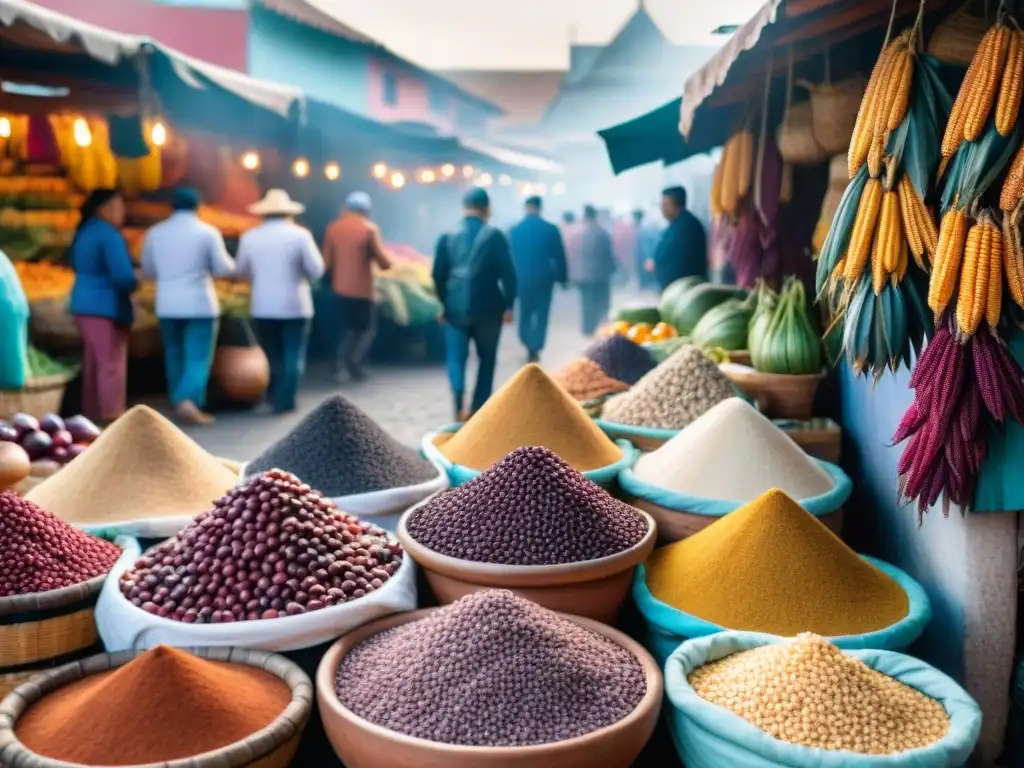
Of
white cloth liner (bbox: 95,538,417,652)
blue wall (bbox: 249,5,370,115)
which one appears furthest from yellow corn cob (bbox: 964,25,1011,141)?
blue wall (bbox: 249,5,370,115)

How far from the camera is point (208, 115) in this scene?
813 cm

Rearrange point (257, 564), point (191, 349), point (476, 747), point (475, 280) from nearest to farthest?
point (476, 747) < point (257, 564) < point (475, 280) < point (191, 349)

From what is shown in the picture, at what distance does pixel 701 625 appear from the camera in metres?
1.93

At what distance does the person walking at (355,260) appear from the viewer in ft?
26.0

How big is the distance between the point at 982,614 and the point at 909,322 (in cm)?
63

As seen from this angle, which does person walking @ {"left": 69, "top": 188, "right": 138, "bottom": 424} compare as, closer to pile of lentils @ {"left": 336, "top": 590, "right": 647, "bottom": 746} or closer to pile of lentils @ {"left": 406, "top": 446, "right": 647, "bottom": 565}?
pile of lentils @ {"left": 406, "top": 446, "right": 647, "bottom": 565}

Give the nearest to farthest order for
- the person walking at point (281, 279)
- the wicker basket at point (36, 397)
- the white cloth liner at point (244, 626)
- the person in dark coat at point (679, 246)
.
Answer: the white cloth liner at point (244, 626) → the wicker basket at point (36, 397) → the person walking at point (281, 279) → the person in dark coat at point (679, 246)

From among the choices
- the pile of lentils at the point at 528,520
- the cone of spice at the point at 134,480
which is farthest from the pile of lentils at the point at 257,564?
the cone of spice at the point at 134,480

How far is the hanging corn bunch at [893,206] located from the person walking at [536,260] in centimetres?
689

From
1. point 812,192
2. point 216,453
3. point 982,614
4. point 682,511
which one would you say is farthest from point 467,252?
point 982,614

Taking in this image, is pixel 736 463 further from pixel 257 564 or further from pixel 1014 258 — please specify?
pixel 257 564

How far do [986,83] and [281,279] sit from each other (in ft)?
17.6

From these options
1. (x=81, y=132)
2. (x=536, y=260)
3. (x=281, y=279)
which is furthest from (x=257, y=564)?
(x=536, y=260)

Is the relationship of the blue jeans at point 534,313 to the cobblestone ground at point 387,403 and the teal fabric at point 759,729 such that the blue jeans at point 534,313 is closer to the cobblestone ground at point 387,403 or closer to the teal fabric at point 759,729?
the cobblestone ground at point 387,403
